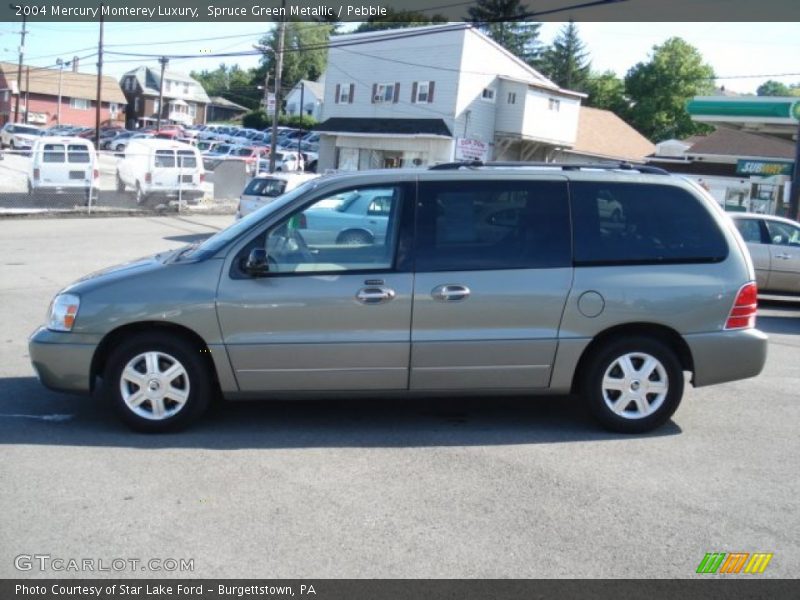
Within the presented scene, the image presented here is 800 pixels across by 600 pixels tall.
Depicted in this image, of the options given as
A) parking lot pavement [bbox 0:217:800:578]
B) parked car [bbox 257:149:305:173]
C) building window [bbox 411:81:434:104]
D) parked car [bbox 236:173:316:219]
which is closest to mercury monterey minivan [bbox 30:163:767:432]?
parking lot pavement [bbox 0:217:800:578]

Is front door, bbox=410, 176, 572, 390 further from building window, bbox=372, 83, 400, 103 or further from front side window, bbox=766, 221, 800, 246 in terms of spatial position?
building window, bbox=372, 83, 400, 103

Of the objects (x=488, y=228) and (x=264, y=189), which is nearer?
(x=488, y=228)

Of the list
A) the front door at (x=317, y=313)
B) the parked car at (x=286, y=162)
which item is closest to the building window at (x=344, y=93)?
the parked car at (x=286, y=162)

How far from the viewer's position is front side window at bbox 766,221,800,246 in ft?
45.9

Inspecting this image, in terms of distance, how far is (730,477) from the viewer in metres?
5.47

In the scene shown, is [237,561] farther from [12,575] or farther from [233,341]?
[233,341]

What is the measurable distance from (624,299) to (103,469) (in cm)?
371

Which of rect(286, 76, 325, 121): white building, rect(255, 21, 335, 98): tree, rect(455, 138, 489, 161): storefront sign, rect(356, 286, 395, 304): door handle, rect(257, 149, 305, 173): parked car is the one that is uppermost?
rect(255, 21, 335, 98): tree

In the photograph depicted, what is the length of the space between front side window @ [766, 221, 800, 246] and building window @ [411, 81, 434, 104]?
99.4 ft

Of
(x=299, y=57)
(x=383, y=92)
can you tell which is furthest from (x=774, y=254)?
(x=299, y=57)

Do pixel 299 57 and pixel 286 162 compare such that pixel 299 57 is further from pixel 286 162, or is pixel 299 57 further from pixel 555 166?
pixel 555 166

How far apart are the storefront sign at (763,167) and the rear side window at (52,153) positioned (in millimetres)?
25038

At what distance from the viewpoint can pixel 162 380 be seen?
5965 millimetres

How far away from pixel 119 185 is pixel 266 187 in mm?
11173
